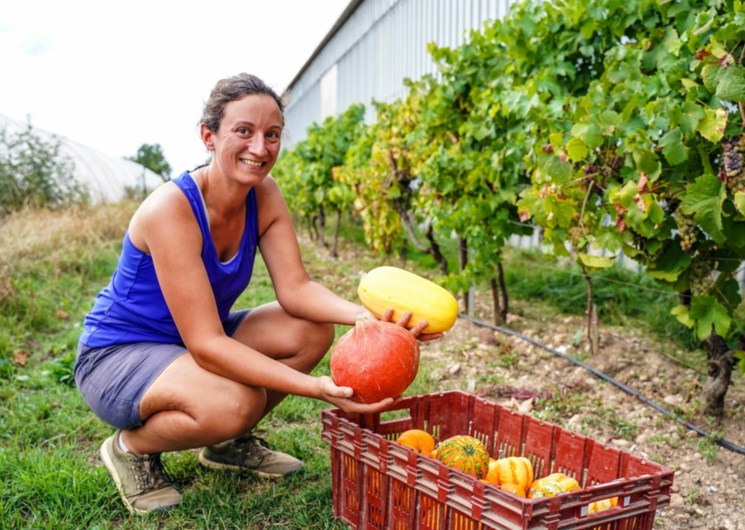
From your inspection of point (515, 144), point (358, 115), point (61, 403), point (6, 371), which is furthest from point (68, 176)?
point (515, 144)

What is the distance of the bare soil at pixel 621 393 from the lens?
2561 mm

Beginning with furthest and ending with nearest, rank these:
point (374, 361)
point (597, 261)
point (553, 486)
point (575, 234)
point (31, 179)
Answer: point (31, 179)
point (575, 234)
point (597, 261)
point (374, 361)
point (553, 486)

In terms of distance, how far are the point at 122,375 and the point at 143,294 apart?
0.34m

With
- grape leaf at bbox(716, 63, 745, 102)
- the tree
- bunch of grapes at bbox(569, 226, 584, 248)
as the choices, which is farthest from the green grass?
the tree

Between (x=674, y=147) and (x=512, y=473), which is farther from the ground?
(x=674, y=147)

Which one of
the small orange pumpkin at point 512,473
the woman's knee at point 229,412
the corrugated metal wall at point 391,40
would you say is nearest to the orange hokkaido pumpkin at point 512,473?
the small orange pumpkin at point 512,473

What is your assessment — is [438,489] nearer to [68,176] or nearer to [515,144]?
[515,144]

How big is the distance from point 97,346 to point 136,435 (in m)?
0.41

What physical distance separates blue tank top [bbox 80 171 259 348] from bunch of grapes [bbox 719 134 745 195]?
198 centimetres

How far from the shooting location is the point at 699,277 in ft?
9.89

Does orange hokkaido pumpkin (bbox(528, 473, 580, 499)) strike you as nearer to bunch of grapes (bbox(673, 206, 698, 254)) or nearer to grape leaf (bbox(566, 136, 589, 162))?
bunch of grapes (bbox(673, 206, 698, 254))

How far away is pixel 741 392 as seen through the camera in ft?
11.4

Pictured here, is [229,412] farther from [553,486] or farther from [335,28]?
[335,28]

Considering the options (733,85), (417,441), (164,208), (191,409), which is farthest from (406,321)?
(733,85)
